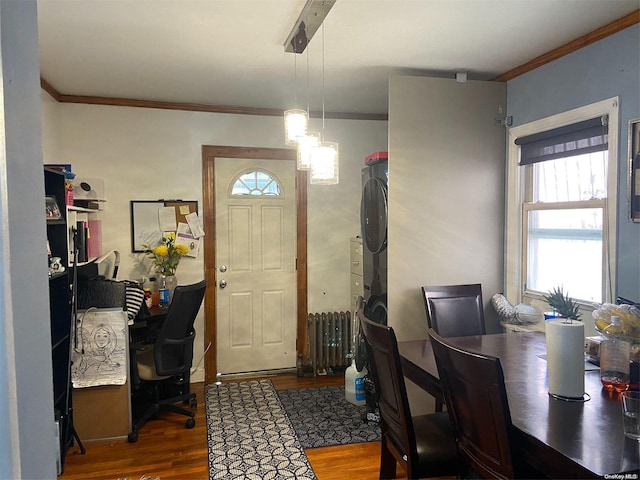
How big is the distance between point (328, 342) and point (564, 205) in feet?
7.63

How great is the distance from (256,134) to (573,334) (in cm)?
320

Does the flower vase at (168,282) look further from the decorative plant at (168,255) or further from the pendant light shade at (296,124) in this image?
the pendant light shade at (296,124)

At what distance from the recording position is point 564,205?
2.81 m

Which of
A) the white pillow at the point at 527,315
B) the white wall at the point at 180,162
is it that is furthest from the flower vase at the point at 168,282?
the white pillow at the point at 527,315

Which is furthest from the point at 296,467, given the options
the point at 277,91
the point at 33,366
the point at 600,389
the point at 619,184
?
the point at 277,91

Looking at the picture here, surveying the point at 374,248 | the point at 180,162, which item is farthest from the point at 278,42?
the point at 180,162

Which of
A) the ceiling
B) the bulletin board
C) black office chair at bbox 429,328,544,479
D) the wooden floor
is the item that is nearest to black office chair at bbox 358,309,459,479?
black office chair at bbox 429,328,544,479

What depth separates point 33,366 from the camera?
912 millimetres

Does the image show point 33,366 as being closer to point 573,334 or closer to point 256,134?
point 573,334

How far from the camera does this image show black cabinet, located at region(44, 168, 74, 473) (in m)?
2.67

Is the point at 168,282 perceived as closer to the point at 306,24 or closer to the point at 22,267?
the point at 306,24

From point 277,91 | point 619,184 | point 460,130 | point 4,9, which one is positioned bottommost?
point 619,184

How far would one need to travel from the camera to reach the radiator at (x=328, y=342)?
4.16 m

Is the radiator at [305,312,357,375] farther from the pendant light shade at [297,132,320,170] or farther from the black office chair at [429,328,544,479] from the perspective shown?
the black office chair at [429,328,544,479]
